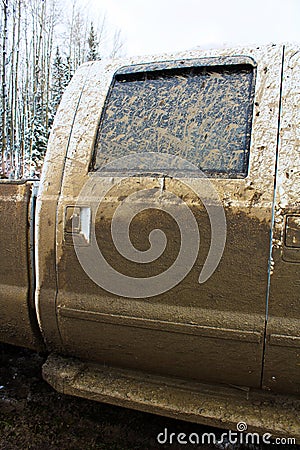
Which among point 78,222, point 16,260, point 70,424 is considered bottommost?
point 70,424

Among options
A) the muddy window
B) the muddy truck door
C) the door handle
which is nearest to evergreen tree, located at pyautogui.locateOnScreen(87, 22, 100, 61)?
the muddy window

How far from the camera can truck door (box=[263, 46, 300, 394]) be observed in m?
1.65

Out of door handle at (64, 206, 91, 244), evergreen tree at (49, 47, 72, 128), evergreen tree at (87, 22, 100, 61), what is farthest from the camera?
evergreen tree at (49, 47, 72, 128)

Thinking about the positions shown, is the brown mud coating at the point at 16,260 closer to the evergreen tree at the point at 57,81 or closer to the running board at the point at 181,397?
the running board at the point at 181,397

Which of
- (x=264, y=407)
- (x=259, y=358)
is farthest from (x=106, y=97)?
(x=264, y=407)

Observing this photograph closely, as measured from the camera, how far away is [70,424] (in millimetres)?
2305

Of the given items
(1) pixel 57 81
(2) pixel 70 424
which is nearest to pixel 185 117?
(2) pixel 70 424

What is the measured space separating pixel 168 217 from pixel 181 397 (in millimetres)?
920

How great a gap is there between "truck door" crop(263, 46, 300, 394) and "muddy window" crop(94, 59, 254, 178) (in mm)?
173

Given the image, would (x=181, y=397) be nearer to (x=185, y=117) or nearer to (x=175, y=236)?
(x=175, y=236)

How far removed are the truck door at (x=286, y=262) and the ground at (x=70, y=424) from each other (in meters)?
0.71

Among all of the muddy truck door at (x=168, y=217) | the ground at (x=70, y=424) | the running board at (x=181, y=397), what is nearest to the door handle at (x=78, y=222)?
the muddy truck door at (x=168, y=217)

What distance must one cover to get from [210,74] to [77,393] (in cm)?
182

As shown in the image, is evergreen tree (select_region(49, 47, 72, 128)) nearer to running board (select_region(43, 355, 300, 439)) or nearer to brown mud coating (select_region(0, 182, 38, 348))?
brown mud coating (select_region(0, 182, 38, 348))
